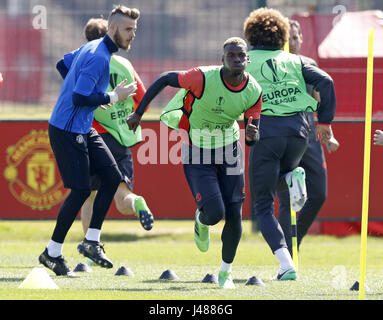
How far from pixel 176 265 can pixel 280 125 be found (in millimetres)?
2366

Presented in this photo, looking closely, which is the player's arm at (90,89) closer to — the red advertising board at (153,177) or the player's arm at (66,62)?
the player's arm at (66,62)

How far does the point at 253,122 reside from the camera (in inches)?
307

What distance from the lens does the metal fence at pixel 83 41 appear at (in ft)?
43.6

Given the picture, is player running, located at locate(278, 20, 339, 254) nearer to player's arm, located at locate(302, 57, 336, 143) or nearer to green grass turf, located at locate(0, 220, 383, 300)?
green grass turf, located at locate(0, 220, 383, 300)

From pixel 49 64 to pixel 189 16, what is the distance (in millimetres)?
1932

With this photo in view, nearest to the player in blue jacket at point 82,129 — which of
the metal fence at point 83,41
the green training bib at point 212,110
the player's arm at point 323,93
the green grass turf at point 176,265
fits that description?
the green grass turf at point 176,265

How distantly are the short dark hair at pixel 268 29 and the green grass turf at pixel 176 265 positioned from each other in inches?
77.7

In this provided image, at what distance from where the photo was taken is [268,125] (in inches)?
333

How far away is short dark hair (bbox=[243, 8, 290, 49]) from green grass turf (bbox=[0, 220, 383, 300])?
197cm

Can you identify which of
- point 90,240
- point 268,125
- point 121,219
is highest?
point 268,125

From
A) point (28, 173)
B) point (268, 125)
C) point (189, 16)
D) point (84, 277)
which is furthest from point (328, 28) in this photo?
point (84, 277)

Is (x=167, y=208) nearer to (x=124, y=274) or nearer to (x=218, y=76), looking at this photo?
(x=124, y=274)

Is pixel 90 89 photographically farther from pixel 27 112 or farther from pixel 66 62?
pixel 27 112

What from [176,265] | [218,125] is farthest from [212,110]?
[176,265]
